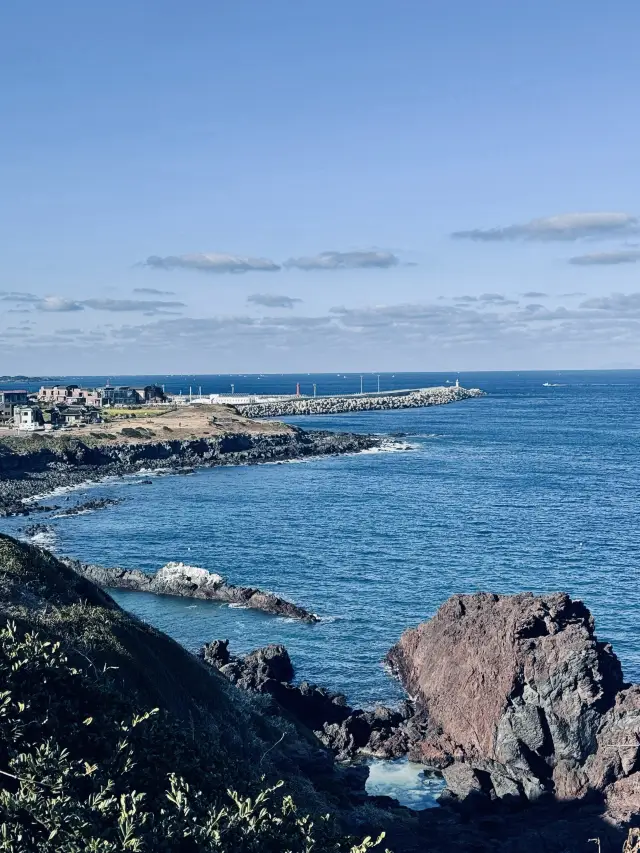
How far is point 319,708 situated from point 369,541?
3757 centimetres

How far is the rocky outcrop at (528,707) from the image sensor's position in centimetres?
3475

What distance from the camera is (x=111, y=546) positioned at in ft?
261

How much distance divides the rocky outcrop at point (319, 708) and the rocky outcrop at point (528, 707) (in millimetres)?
1539

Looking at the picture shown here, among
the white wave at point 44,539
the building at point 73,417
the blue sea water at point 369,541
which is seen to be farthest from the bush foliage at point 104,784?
the building at point 73,417

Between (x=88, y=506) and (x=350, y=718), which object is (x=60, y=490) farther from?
(x=350, y=718)

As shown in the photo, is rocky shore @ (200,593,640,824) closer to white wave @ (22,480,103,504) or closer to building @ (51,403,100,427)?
white wave @ (22,480,103,504)

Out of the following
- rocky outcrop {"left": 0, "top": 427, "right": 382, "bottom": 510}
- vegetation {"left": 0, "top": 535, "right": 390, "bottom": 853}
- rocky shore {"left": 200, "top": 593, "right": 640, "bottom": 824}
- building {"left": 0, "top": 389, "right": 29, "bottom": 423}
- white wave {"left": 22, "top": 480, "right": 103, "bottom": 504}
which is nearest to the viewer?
vegetation {"left": 0, "top": 535, "right": 390, "bottom": 853}

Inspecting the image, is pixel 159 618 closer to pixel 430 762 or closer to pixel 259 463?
pixel 430 762

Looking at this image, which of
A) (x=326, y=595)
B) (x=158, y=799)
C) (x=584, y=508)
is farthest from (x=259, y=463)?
(x=158, y=799)

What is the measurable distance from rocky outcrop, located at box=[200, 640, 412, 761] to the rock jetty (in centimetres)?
1151

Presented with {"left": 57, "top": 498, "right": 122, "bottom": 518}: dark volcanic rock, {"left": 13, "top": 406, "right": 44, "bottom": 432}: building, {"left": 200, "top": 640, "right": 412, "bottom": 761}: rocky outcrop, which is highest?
{"left": 13, "top": 406, "right": 44, "bottom": 432}: building

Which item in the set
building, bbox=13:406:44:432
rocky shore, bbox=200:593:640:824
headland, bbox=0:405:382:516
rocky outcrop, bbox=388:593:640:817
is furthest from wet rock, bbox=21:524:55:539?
building, bbox=13:406:44:432

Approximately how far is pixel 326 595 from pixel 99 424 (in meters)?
110

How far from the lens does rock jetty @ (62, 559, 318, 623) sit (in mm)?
60188
